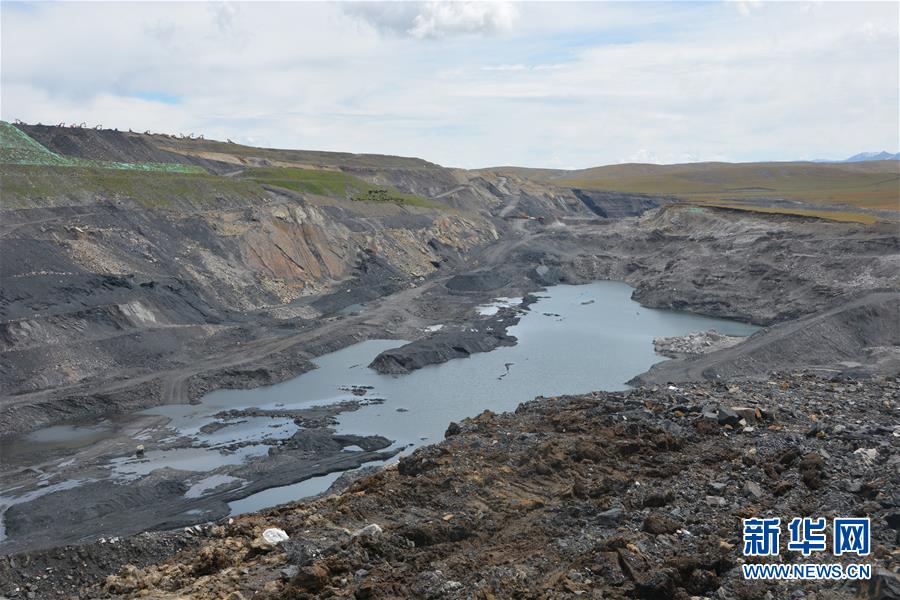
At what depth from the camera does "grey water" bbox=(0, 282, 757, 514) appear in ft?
81.1

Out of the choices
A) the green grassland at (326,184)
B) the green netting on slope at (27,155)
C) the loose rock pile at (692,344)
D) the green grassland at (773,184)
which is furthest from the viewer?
the green grassland at (773,184)

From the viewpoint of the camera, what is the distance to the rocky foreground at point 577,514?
11164 millimetres

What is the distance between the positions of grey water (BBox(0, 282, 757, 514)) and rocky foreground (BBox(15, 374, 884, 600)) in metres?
6.54

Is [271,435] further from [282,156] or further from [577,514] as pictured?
[282,156]

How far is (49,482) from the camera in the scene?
21953 mm

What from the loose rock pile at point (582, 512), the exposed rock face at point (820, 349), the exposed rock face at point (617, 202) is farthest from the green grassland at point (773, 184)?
the loose rock pile at point (582, 512)

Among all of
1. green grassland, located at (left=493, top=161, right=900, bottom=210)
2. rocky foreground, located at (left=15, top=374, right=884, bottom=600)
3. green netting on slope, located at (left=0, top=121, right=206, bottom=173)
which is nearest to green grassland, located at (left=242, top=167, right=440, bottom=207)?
green netting on slope, located at (left=0, top=121, right=206, bottom=173)

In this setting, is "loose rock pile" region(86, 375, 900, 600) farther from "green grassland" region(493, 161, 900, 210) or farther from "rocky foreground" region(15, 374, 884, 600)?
"green grassland" region(493, 161, 900, 210)

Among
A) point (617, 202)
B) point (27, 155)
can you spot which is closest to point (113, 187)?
point (27, 155)

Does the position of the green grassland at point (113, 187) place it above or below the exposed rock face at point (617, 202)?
above

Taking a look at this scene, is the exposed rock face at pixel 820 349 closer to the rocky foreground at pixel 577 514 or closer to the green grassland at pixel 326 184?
the rocky foreground at pixel 577 514

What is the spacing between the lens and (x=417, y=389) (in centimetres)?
3219

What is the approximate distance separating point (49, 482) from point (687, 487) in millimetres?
17507

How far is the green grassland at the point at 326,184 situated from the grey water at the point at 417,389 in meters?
29.3
